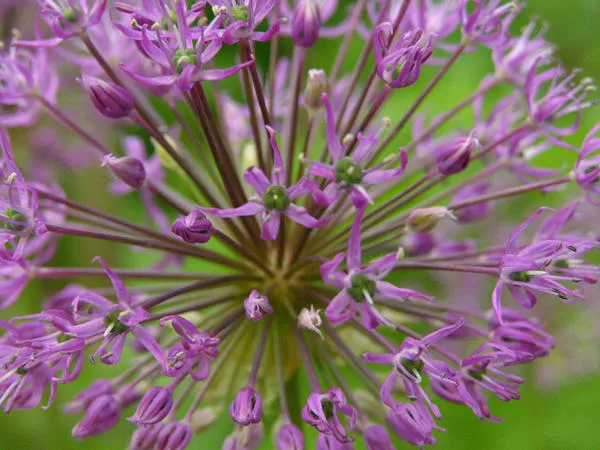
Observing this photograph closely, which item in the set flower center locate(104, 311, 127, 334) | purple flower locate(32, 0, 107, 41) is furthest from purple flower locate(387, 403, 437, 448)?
purple flower locate(32, 0, 107, 41)

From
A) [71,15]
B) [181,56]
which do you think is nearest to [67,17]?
[71,15]

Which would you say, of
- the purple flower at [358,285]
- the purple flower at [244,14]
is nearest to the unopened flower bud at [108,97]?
the purple flower at [244,14]

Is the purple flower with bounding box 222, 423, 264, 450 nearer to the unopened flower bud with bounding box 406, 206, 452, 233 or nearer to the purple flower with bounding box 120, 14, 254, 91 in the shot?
the unopened flower bud with bounding box 406, 206, 452, 233

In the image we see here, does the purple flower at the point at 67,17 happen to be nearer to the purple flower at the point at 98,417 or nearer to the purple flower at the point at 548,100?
the purple flower at the point at 98,417

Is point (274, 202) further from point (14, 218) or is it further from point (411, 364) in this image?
point (14, 218)

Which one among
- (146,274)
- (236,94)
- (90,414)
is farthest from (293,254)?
(236,94)

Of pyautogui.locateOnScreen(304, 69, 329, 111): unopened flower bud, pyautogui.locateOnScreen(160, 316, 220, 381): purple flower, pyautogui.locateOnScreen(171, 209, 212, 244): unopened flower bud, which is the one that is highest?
pyautogui.locateOnScreen(304, 69, 329, 111): unopened flower bud
